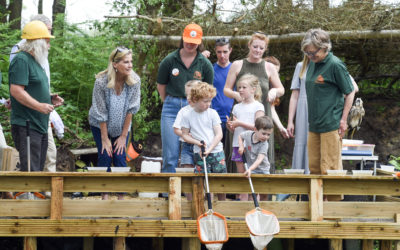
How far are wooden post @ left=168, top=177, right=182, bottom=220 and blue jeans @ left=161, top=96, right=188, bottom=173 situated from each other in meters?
0.99

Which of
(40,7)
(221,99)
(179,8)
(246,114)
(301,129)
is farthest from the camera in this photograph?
(40,7)

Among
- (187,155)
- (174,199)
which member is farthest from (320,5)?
(174,199)

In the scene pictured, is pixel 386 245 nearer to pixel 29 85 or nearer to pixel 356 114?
pixel 356 114

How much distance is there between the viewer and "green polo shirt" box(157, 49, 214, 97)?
6199mm

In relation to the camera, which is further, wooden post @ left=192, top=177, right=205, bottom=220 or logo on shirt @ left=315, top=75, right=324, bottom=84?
logo on shirt @ left=315, top=75, right=324, bottom=84

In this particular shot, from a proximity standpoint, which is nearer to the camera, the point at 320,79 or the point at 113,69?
the point at 320,79

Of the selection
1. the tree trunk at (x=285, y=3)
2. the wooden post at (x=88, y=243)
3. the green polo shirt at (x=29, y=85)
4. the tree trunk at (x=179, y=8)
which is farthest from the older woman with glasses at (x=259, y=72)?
the tree trunk at (x=179, y=8)

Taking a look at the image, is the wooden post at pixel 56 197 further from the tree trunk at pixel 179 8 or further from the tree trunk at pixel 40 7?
the tree trunk at pixel 40 7

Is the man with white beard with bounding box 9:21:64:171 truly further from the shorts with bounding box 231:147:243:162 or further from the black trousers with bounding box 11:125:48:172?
the shorts with bounding box 231:147:243:162

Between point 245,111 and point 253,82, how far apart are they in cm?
29

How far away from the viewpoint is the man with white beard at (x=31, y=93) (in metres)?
5.36

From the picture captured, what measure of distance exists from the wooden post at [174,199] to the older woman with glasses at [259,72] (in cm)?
144

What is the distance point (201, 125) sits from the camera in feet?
18.2

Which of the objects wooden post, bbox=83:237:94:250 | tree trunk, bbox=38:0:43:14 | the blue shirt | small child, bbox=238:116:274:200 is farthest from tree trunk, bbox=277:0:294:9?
tree trunk, bbox=38:0:43:14
